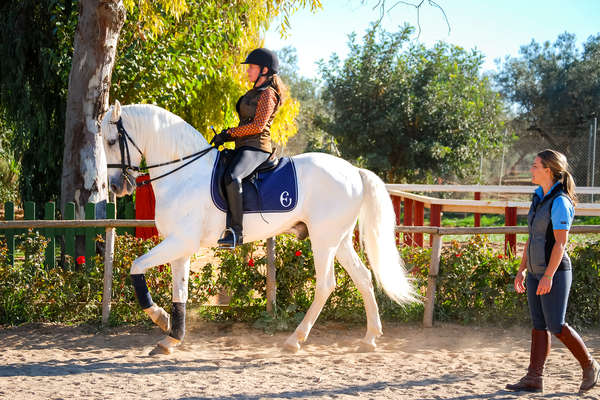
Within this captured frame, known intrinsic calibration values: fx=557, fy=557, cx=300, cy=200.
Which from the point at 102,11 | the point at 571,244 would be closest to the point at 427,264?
the point at 571,244

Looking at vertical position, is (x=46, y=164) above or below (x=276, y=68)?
below

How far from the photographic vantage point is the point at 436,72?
18094mm

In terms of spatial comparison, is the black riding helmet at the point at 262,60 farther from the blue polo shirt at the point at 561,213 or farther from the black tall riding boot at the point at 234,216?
the blue polo shirt at the point at 561,213

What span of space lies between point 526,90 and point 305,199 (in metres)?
24.7

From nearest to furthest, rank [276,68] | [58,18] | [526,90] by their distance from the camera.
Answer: [276,68] < [58,18] < [526,90]

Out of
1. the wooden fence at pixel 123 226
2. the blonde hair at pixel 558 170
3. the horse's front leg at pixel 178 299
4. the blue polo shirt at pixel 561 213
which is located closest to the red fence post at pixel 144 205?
the wooden fence at pixel 123 226

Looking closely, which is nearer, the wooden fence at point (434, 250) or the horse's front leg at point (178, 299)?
the horse's front leg at point (178, 299)

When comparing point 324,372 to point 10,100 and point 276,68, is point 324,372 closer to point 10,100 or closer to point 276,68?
point 276,68

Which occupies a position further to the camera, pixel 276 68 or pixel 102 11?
pixel 102 11

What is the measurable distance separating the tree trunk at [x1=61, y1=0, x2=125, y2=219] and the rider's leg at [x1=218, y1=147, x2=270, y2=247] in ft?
10.2

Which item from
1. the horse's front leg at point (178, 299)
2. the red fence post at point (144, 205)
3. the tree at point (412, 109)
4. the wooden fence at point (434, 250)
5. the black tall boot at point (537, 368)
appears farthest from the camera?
the tree at point (412, 109)

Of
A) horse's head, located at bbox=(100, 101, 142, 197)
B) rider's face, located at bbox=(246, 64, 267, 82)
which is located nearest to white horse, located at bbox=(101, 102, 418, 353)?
horse's head, located at bbox=(100, 101, 142, 197)

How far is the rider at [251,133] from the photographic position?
4.96m

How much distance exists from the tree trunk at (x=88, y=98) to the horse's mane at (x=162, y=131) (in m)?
2.46
